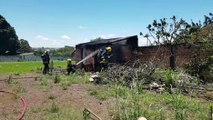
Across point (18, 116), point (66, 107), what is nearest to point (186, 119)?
point (66, 107)

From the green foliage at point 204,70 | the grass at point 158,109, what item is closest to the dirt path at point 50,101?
the grass at point 158,109

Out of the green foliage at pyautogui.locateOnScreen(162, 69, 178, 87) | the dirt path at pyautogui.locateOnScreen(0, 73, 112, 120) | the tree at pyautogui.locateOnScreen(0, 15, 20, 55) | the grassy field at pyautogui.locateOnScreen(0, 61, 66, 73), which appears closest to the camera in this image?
the dirt path at pyautogui.locateOnScreen(0, 73, 112, 120)

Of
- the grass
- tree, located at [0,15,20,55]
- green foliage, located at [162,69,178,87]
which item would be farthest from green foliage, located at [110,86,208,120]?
tree, located at [0,15,20,55]

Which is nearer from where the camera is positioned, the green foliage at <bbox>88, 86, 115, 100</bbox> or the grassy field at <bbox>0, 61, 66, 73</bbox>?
the green foliage at <bbox>88, 86, 115, 100</bbox>

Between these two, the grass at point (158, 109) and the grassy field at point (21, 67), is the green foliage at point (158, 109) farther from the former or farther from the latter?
the grassy field at point (21, 67)

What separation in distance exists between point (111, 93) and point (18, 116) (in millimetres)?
2986

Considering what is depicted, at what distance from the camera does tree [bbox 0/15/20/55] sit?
205 ft

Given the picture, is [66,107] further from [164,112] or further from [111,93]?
[164,112]

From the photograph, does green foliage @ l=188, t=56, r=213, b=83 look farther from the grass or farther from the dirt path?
the dirt path

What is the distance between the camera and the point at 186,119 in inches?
246

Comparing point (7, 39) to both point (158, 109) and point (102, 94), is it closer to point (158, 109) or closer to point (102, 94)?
point (102, 94)

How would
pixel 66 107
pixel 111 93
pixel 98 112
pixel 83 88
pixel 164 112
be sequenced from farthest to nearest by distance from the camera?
pixel 83 88, pixel 111 93, pixel 66 107, pixel 98 112, pixel 164 112

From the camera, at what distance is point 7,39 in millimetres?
63781

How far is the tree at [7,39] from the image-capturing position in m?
62.6
